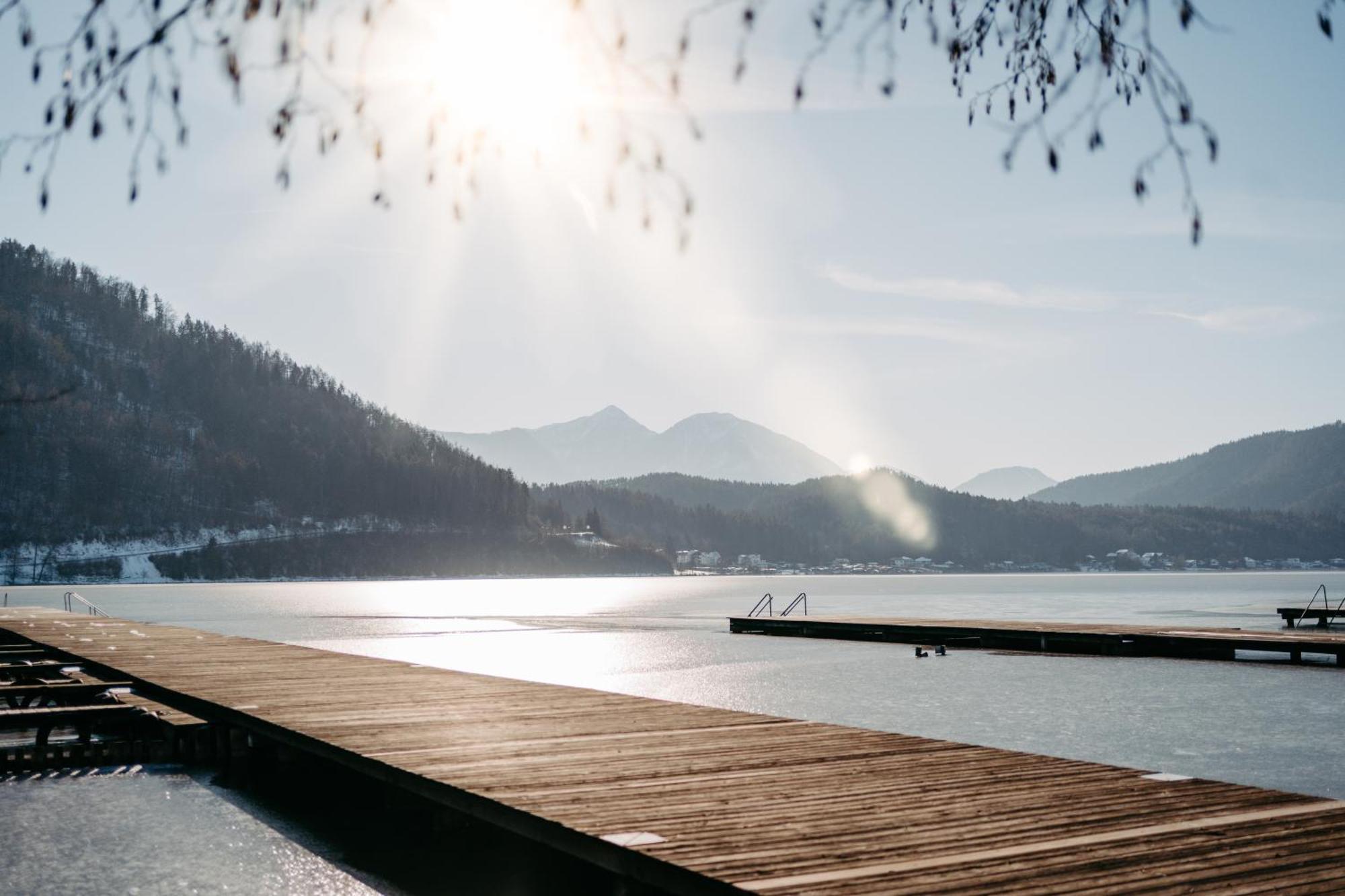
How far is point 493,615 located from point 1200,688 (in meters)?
82.6

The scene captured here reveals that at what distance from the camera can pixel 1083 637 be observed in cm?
4878

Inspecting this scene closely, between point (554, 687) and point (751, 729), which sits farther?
point (554, 687)

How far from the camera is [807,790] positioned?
416 inches

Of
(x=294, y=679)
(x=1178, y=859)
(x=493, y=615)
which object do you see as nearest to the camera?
(x=1178, y=859)

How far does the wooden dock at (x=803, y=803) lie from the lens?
7.77 m

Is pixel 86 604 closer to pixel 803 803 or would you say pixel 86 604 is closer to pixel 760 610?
pixel 760 610

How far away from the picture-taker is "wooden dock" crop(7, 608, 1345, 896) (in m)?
7.77

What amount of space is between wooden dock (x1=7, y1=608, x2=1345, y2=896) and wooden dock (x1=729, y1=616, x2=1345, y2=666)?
106ft

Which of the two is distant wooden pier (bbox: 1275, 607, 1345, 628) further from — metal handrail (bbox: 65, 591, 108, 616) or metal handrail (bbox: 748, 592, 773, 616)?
metal handrail (bbox: 65, 591, 108, 616)

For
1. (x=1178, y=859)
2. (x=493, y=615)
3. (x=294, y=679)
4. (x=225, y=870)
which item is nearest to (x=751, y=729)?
(x=225, y=870)

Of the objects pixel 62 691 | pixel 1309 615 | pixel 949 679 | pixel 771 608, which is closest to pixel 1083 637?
pixel 949 679

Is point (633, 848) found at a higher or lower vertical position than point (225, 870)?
higher

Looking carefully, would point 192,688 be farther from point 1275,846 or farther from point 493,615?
point 493,615

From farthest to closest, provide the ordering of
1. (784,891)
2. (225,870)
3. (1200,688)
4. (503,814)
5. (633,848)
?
(1200,688), (225,870), (503,814), (633,848), (784,891)
